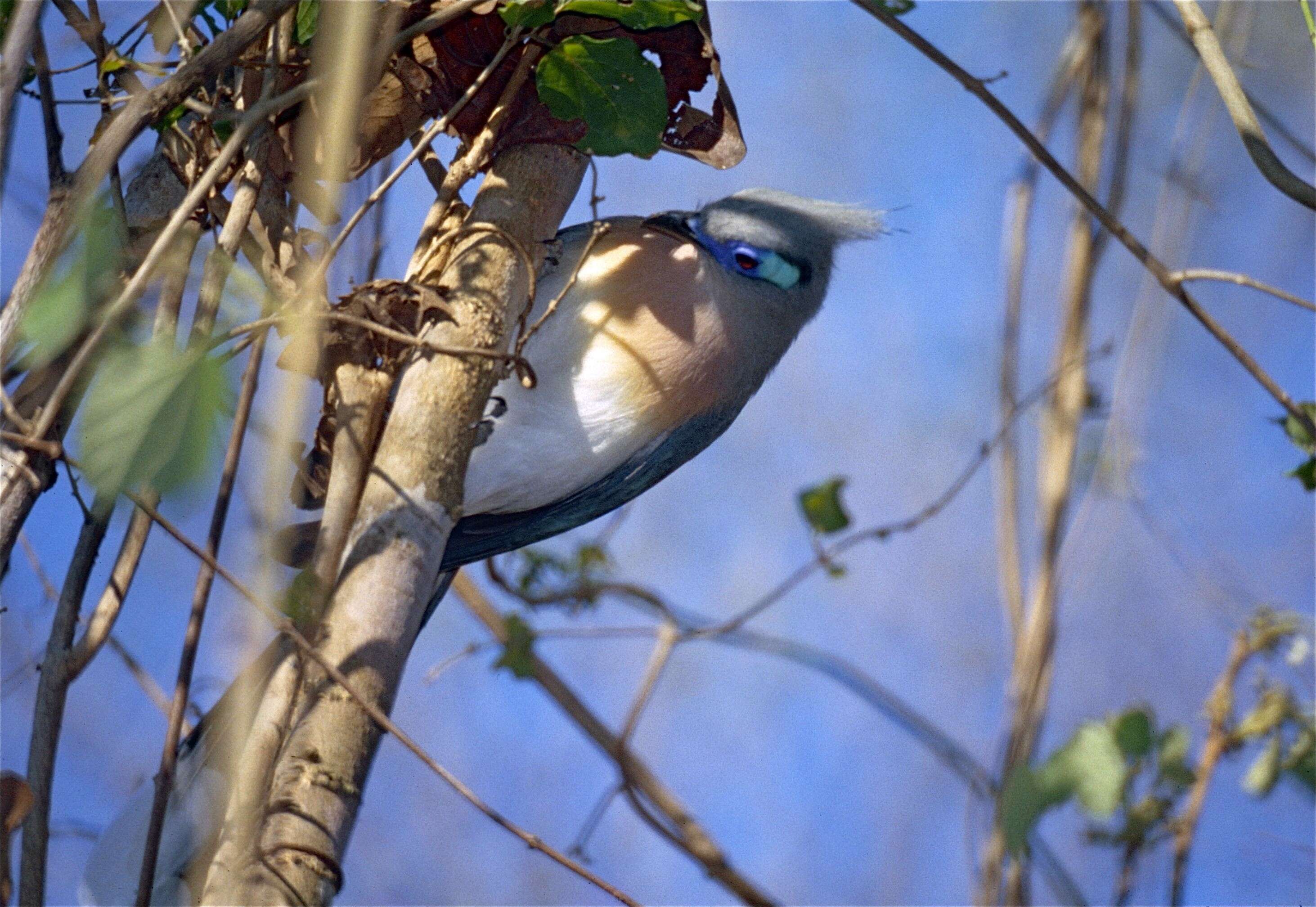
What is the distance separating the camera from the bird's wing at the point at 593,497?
8.41 feet

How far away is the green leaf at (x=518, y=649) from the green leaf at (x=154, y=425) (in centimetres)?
199

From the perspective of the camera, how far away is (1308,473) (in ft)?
7.07

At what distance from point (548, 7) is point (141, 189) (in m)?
0.79

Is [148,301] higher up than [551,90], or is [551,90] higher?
[551,90]

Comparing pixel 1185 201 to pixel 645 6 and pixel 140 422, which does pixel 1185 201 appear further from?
pixel 140 422

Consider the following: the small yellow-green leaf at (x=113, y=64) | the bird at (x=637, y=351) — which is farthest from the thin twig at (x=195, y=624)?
the bird at (x=637, y=351)

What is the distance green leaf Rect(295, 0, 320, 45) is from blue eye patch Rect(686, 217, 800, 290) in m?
0.96

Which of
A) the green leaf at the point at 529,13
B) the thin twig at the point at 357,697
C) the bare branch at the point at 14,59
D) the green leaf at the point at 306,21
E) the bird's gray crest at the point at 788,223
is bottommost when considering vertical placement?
the thin twig at the point at 357,697

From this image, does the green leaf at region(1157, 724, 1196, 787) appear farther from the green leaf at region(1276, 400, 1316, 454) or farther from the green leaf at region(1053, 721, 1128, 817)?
the green leaf at region(1276, 400, 1316, 454)

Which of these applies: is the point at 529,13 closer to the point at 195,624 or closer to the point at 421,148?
the point at 421,148

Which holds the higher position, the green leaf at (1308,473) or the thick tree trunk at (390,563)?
the green leaf at (1308,473)

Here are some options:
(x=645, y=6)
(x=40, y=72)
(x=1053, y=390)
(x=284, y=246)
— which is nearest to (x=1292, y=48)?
(x=1053, y=390)

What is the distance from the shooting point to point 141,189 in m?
1.99

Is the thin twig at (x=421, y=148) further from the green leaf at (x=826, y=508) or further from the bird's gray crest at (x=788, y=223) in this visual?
the green leaf at (x=826, y=508)
